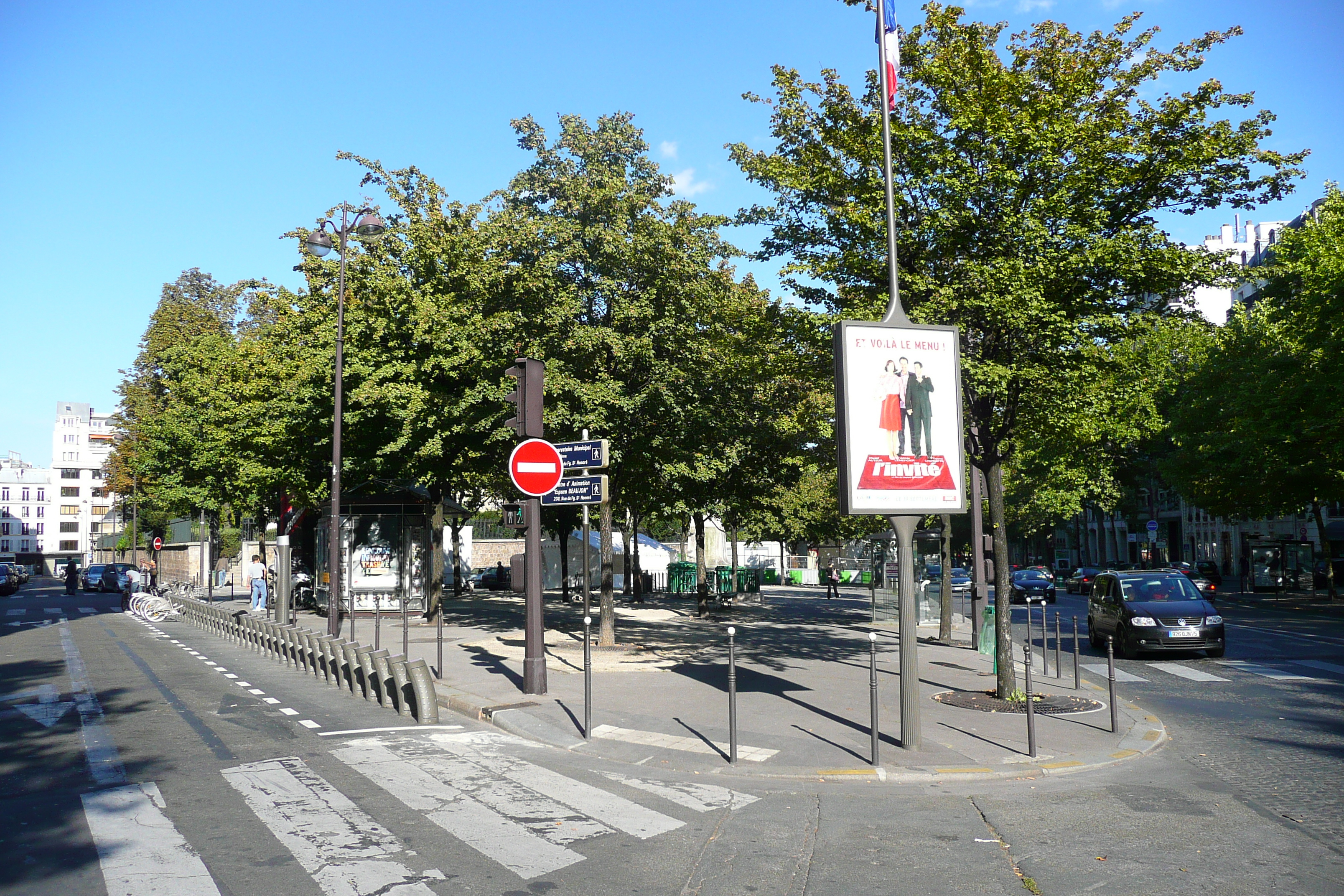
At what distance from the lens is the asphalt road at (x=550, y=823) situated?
6086mm

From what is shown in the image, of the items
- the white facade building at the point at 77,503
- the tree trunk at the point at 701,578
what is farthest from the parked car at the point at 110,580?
the white facade building at the point at 77,503

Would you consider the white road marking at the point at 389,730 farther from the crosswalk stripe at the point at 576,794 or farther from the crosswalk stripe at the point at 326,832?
the crosswalk stripe at the point at 326,832

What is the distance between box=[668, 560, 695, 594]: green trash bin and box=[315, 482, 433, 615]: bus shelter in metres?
18.0

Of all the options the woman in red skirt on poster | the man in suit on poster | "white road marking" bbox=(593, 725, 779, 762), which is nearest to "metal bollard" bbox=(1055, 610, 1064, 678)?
the man in suit on poster

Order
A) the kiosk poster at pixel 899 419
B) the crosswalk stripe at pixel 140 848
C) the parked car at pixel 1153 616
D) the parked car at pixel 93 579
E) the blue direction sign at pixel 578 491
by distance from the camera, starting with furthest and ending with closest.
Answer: the parked car at pixel 93 579
the parked car at pixel 1153 616
the blue direction sign at pixel 578 491
the kiosk poster at pixel 899 419
the crosswalk stripe at pixel 140 848

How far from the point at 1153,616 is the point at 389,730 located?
47.1ft

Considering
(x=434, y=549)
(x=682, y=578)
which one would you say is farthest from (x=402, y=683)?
(x=682, y=578)

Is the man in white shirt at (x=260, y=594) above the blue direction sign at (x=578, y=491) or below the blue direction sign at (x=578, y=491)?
below

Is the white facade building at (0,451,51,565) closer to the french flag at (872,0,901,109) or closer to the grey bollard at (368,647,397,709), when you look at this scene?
the grey bollard at (368,647,397,709)

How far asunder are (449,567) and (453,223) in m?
33.0

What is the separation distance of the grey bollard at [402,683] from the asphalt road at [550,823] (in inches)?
24.7

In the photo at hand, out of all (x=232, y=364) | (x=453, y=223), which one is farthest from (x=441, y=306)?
(x=232, y=364)

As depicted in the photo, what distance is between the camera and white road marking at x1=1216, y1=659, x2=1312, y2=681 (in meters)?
16.1

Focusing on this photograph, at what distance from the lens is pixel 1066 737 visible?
427 inches
